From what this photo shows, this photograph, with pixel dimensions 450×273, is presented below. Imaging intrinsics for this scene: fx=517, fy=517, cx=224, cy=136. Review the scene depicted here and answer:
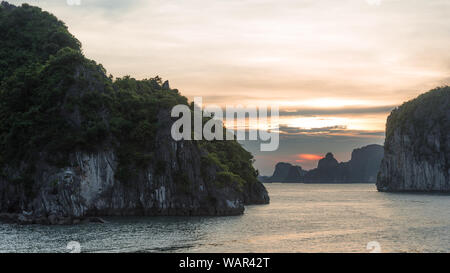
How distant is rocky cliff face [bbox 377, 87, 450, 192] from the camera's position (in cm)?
16488

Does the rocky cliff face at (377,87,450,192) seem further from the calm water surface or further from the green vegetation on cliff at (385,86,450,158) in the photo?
the calm water surface

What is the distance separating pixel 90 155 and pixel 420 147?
431 feet

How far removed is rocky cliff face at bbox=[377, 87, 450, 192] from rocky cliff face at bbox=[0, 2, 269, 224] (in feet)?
369

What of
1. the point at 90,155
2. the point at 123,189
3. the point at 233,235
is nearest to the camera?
the point at 233,235

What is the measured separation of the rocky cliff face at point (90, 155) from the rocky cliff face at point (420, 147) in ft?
369

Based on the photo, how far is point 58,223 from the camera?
5716 centimetres

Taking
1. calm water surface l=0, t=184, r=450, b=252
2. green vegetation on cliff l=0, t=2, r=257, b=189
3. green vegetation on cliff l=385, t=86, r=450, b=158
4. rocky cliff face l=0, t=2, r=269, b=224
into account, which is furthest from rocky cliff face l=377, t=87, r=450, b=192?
rocky cliff face l=0, t=2, r=269, b=224

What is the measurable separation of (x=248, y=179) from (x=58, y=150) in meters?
45.6

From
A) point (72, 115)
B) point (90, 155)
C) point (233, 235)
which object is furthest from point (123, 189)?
point (233, 235)

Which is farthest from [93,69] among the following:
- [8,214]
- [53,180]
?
[8,214]

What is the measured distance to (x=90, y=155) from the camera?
66250mm

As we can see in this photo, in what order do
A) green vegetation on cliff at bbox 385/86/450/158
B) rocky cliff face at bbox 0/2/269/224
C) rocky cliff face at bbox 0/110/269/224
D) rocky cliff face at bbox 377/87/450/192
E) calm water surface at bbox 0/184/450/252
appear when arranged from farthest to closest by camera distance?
green vegetation on cliff at bbox 385/86/450/158, rocky cliff face at bbox 377/87/450/192, rocky cliff face at bbox 0/2/269/224, rocky cliff face at bbox 0/110/269/224, calm water surface at bbox 0/184/450/252

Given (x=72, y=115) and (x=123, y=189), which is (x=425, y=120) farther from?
(x=72, y=115)
